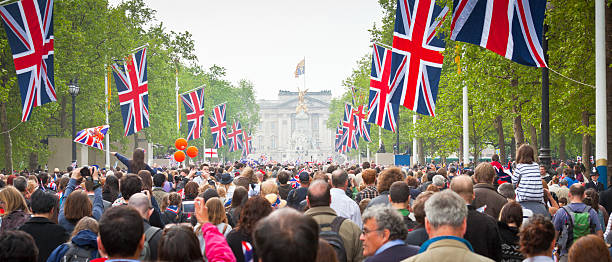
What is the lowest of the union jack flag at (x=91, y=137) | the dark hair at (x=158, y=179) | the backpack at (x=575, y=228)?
the backpack at (x=575, y=228)

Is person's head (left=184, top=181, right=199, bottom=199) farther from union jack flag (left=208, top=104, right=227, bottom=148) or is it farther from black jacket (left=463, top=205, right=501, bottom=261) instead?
union jack flag (left=208, top=104, right=227, bottom=148)

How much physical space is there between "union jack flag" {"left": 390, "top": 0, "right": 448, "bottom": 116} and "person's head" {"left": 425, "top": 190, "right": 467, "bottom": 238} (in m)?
13.7

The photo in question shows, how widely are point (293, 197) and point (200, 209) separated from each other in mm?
4742

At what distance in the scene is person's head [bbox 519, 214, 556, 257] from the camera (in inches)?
214

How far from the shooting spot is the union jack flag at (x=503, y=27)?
1195 centimetres

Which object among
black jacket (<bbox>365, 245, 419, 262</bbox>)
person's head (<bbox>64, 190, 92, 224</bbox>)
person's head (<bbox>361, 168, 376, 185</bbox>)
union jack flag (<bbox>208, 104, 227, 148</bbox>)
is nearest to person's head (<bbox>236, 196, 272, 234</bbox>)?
black jacket (<bbox>365, 245, 419, 262</bbox>)

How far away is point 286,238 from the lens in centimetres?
312

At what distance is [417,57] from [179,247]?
1462cm

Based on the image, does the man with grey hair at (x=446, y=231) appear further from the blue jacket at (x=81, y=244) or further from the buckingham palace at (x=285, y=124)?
the buckingham palace at (x=285, y=124)

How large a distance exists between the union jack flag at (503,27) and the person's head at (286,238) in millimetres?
9359

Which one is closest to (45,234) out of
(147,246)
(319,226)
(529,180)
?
(147,246)

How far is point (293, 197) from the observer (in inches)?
420

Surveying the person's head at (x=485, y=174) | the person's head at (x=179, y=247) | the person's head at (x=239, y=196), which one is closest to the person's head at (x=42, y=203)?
the person's head at (x=239, y=196)

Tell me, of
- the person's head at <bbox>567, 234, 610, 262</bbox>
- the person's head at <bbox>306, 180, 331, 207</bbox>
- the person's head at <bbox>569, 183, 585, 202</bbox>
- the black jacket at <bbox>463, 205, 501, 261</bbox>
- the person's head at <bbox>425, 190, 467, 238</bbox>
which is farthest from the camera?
the person's head at <bbox>569, 183, 585, 202</bbox>
